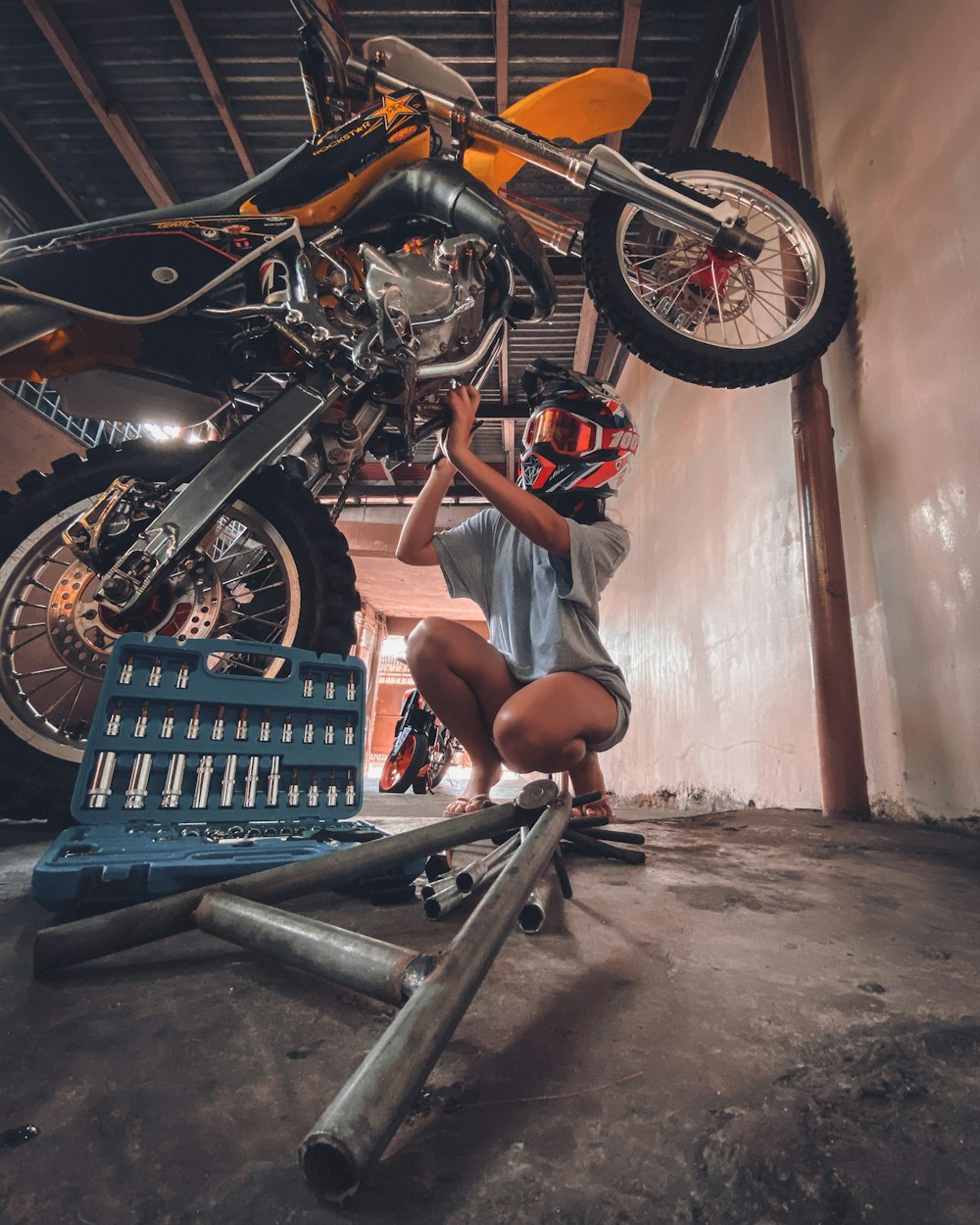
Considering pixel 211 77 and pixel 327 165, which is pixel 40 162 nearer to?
pixel 211 77

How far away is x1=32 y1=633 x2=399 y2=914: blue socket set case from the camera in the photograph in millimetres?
838

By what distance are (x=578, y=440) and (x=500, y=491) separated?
1.28 ft

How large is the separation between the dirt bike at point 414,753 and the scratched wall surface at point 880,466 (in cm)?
203

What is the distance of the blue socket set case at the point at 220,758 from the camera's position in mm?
838

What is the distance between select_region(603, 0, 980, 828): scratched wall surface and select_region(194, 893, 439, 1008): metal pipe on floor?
49.7 inches

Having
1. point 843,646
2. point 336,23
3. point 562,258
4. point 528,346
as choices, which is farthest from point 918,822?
point 528,346

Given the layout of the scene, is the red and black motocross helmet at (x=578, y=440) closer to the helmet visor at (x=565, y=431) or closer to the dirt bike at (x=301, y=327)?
the helmet visor at (x=565, y=431)

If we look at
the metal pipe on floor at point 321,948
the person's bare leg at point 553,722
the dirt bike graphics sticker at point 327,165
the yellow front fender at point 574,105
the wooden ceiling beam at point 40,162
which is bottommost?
the metal pipe on floor at point 321,948

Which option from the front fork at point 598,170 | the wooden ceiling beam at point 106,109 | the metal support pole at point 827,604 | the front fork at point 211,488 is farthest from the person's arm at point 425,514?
the wooden ceiling beam at point 106,109

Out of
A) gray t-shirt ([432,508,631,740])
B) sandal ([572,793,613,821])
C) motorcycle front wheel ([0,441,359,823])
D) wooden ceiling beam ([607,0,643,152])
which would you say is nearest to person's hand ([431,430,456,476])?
gray t-shirt ([432,508,631,740])

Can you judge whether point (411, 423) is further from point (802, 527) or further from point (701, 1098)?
point (701, 1098)

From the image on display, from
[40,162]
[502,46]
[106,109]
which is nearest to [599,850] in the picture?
[502,46]

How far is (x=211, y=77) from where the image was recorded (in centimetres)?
257

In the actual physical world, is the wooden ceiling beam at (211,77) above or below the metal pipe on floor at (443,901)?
above
